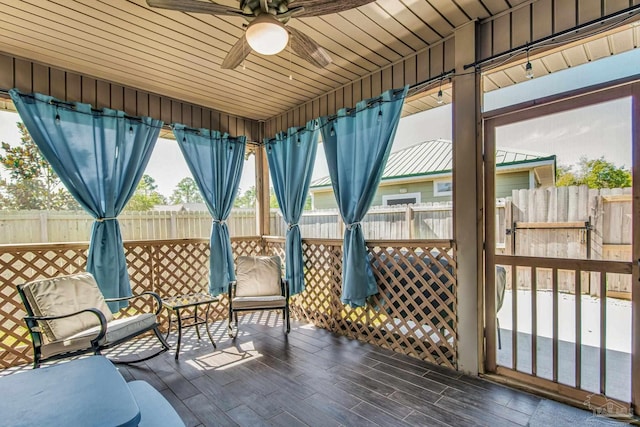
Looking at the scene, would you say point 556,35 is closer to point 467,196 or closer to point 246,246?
point 467,196

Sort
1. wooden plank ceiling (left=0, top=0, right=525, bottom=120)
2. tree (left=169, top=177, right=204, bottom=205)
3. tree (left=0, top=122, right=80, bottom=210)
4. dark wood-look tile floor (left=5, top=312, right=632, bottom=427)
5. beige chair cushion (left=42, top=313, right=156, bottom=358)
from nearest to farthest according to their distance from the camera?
dark wood-look tile floor (left=5, top=312, right=632, bottom=427) < wooden plank ceiling (left=0, top=0, right=525, bottom=120) < beige chair cushion (left=42, top=313, right=156, bottom=358) < tree (left=0, top=122, right=80, bottom=210) < tree (left=169, top=177, right=204, bottom=205)

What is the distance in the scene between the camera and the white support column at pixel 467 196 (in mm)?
2498

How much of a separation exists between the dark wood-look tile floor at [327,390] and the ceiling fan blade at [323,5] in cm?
245

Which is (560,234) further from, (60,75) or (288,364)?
(60,75)

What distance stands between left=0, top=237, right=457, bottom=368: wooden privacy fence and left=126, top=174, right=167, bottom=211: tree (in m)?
0.45

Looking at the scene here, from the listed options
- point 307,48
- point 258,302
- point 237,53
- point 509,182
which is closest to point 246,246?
point 258,302

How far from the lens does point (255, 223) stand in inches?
186

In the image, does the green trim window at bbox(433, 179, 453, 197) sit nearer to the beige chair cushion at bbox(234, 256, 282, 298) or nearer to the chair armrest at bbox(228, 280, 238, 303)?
the beige chair cushion at bbox(234, 256, 282, 298)

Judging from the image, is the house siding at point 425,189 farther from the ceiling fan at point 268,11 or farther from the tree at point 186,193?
the tree at point 186,193

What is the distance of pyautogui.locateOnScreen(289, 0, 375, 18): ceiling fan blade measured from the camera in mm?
1710

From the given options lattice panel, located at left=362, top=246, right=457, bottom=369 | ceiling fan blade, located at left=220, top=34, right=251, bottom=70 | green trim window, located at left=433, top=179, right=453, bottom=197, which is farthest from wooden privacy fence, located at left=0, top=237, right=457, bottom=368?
green trim window, located at left=433, top=179, right=453, bottom=197

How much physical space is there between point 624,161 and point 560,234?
1.91ft

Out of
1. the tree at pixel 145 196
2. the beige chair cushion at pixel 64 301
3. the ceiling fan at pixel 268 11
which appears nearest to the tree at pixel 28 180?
the tree at pixel 145 196

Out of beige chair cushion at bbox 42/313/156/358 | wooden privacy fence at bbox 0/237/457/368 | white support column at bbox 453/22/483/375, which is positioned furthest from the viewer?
wooden privacy fence at bbox 0/237/457/368
